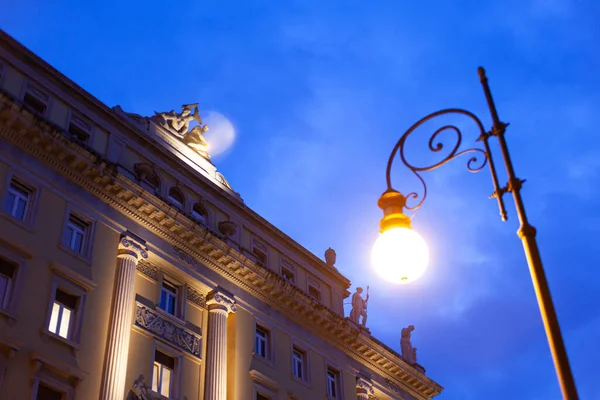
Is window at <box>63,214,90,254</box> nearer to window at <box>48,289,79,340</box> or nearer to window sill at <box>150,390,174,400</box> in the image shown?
window at <box>48,289,79,340</box>

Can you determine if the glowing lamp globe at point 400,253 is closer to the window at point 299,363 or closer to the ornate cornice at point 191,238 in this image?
the ornate cornice at point 191,238

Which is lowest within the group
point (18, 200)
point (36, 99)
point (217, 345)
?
point (217, 345)

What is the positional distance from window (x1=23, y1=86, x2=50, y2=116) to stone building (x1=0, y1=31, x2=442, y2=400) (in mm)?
54

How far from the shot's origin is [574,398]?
30.2 feet

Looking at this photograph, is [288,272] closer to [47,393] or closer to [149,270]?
[149,270]

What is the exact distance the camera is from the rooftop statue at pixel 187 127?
127ft

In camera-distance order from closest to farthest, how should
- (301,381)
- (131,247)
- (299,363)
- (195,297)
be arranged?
(131,247) → (195,297) → (301,381) → (299,363)

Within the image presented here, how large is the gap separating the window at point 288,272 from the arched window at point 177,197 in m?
7.20

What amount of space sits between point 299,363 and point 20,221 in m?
15.9

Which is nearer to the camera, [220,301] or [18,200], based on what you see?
[18,200]

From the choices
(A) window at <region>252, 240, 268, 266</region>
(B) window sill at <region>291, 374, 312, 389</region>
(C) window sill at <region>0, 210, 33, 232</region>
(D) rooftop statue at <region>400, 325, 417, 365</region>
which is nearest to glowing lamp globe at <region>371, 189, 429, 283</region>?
(C) window sill at <region>0, 210, 33, 232</region>

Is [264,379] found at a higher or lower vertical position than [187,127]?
lower

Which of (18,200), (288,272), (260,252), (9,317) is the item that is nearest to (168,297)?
(18,200)

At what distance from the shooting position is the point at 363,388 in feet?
134
